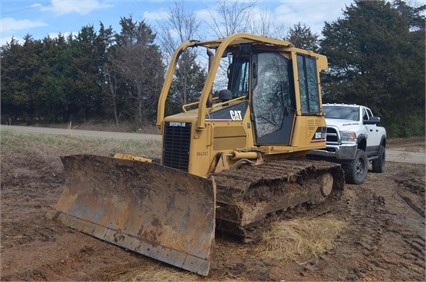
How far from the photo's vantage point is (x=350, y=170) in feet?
35.3

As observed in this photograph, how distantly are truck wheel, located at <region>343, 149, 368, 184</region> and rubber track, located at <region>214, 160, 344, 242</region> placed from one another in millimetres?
3645

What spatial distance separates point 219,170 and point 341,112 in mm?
6936

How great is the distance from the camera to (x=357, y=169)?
11133 millimetres

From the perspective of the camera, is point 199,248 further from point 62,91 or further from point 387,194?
point 62,91

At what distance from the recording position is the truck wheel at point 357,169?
10766 mm

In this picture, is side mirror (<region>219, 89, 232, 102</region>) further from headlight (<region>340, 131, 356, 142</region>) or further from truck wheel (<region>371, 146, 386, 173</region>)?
truck wheel (<region>371, 146, 386, 173</region>)

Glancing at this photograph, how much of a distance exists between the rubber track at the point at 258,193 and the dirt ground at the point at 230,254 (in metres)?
0.28

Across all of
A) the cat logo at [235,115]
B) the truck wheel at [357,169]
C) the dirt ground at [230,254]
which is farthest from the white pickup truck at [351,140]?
the cat logo at [235,115]

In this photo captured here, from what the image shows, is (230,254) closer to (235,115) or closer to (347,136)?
(235,115)

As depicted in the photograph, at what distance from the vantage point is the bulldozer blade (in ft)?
16.9

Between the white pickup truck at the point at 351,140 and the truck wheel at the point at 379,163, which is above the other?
the white pickup truck at the point at 351,140

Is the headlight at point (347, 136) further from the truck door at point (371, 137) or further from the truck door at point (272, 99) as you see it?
the truck door at point (272, 99)

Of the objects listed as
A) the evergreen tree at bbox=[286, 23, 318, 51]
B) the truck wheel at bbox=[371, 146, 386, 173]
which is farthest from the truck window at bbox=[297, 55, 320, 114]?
the evergreen tree at bbox=[286, 23, 318, 51]

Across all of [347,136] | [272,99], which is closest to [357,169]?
[347,136]
